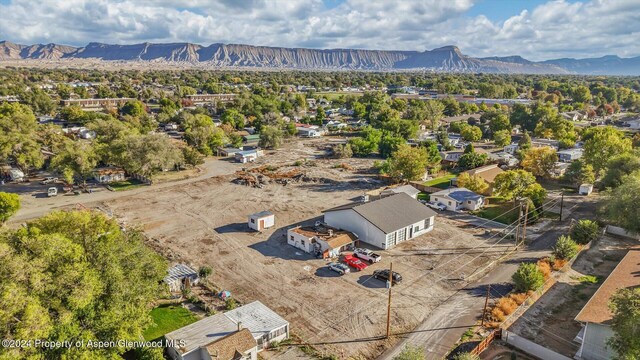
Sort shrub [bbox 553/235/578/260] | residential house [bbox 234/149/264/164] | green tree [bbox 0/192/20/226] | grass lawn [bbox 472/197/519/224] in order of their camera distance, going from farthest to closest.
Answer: residential house [bbox 234/149/264/164] < grass lawn [bbox 472/197/519/224] < green tree [bbox 0/192/20/226] < shrub [bbox 553/235/578/260]

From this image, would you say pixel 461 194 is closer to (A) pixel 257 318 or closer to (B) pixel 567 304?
(B) pixel 567 304

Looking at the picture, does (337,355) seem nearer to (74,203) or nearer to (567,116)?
(74,203)

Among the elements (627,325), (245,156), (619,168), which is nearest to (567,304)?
(627,325)

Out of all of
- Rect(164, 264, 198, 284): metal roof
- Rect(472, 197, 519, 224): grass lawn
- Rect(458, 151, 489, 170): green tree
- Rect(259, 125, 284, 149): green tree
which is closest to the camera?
Rect(164, 264, 198, 284): metal roof

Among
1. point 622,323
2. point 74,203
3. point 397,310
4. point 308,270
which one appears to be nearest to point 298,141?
point 74,203

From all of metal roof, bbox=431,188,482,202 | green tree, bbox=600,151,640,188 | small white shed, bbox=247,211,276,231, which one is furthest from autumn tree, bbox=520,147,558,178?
small white shed, bbox=247,211,276,231

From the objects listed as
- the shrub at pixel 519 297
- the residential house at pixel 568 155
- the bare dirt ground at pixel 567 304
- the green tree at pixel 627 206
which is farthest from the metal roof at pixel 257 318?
the residential house at pixel 568 155

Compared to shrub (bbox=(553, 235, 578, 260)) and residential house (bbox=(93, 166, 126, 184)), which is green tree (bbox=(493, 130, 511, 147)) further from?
residential house (bbox=(93, 166, 126, 184))
